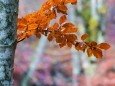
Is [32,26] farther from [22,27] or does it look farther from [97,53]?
[97,53]

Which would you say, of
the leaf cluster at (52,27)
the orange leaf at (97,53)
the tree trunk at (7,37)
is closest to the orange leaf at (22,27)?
the leaf cluster at (52,27)

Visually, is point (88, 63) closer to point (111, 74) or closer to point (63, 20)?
point (111, 74)

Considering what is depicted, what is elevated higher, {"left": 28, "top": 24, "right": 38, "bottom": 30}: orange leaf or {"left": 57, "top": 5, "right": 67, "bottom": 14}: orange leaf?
{"left": 57, "top": 5, "right": 67, "bottom": 14}: orange leaf

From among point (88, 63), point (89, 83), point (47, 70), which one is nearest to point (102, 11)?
point (88, 63)

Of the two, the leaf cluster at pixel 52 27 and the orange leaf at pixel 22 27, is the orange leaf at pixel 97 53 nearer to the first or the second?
the leaf cluster at pixel 52 27

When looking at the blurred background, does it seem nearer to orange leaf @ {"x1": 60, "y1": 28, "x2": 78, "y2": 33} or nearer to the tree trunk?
orange leaf @ {"x1": 60, "y1": 28, "x2": 78, "y2": 33}

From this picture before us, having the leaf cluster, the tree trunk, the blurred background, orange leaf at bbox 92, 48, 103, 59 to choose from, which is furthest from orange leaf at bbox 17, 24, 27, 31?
the blurred background

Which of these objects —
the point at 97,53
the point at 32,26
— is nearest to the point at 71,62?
the point at 97,53
